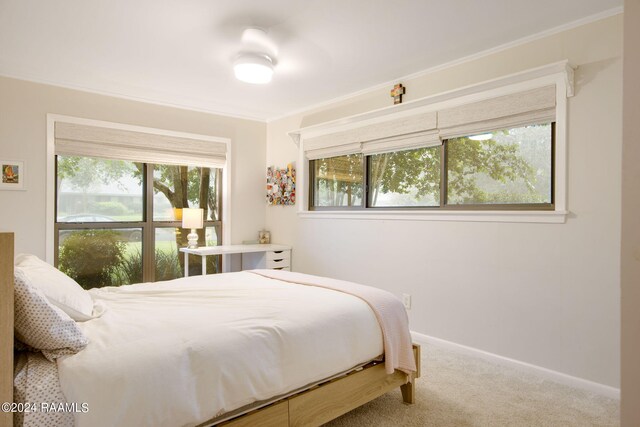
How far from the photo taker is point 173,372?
4.57ft

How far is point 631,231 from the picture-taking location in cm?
99

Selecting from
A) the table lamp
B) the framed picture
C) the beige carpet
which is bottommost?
the beige carpet

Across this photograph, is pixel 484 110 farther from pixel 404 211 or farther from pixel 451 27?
pixel 404 211

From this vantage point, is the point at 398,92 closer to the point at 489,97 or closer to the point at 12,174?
the point at 489,97

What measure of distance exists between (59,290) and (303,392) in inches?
46.6

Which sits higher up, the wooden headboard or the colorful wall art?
the colorful wall art

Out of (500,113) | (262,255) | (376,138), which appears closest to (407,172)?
(376,138)

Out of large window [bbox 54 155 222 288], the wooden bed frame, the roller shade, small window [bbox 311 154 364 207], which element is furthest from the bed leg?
the roller shade

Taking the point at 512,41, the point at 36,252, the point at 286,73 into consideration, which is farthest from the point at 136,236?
the point at 512,41

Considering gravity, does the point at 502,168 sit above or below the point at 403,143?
below

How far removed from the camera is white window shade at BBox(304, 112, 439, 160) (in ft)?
11.1

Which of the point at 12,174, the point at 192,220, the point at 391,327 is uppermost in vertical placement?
the point at 12,174

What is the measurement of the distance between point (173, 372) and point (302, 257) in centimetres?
322

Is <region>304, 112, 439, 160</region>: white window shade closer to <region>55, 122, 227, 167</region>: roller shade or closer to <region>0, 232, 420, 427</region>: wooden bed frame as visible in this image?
<region>55, 122, 227, 167</region>: roller shade
